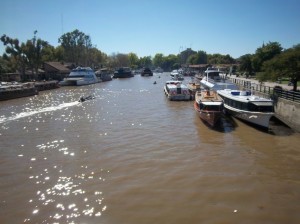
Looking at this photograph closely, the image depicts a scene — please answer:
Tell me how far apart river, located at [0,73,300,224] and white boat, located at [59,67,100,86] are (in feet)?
166

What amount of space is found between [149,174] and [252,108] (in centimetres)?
1339

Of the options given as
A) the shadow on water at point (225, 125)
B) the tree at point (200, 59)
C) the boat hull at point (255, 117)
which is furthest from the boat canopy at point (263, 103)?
the tree at point (200, 59)

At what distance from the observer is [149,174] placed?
14.1 metres

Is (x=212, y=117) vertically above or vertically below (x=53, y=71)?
below

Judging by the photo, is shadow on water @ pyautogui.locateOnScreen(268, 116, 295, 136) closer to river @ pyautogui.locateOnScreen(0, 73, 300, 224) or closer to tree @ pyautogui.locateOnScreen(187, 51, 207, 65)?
river @ pyautogui.locateOnScreen(0, 73, 300, 224)

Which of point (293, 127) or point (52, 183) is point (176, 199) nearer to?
point (52, 183)

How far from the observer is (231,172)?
14.5 metres

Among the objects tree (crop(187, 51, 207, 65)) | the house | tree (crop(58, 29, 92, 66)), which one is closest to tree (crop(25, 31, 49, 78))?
the house

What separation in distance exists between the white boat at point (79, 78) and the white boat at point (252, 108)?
2137 inches

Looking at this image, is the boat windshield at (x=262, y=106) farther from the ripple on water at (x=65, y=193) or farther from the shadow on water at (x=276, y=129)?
the ripple on water at (x=65, y=193)

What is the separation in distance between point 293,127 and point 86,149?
1631 centimetres

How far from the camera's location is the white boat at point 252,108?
23.0 m

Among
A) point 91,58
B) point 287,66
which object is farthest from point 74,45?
point 287,66

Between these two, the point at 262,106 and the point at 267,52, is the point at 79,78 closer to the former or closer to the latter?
the point at 267,52
